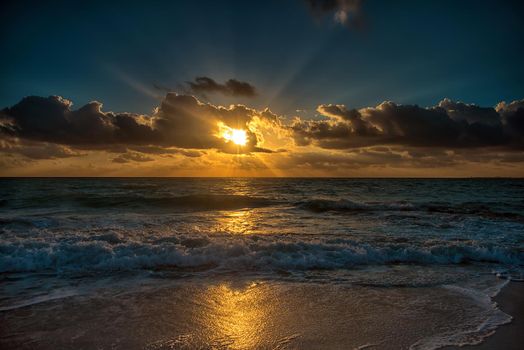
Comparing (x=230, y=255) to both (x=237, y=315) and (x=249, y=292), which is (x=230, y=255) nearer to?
(x=249, y=292)

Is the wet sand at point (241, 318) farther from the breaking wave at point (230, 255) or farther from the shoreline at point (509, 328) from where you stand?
the breaking wave at point (230, 255)

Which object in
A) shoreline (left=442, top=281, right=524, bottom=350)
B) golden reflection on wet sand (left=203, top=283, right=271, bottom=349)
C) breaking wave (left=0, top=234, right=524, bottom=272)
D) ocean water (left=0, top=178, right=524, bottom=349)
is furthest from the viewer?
breaking wave (left=0, top=234, right=524, bottom=272)

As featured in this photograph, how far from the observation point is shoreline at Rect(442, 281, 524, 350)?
14.3ft

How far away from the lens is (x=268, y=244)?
33.1 ft

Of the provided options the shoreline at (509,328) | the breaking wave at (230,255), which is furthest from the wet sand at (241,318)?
the breaking wave at (230,255)

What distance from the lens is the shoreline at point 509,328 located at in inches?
172

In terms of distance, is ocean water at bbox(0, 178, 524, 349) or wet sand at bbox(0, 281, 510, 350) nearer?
wet sand at bbox(0, 281, 510, 350)

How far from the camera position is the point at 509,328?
4.93 m

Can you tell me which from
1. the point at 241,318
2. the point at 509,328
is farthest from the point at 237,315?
the point at 509,328

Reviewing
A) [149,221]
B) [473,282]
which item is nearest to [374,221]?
[473,282]

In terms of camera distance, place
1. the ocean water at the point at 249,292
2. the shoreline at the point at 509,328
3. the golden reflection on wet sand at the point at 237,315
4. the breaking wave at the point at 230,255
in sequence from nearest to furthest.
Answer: the shoreline at the point at 509,328, the golden reflection on wet sand at the point at 237,315, the ocean water at the point at 249,292, the breaking wave at the point at 230,255

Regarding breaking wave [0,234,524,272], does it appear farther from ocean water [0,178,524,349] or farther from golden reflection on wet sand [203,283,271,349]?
golden reflection on wet sand [203,283,271,349]

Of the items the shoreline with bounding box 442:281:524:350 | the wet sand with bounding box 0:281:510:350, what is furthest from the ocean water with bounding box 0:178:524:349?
the shoreline with bounding box 442:281:524:350

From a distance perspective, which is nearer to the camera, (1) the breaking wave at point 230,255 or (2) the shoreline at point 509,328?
(2) the shoreline at point 509,328
